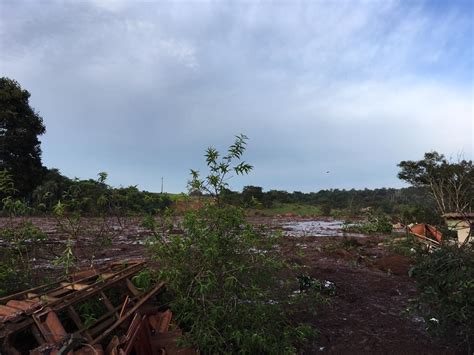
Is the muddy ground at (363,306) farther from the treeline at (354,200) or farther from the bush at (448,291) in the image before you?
the treeline at (354,200)

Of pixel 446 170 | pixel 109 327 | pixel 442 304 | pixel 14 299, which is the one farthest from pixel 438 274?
pixel 446 170

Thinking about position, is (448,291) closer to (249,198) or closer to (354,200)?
(249,198)

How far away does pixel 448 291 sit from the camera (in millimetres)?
4332

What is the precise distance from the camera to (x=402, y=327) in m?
5.48

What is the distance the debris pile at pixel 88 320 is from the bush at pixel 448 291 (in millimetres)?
2736

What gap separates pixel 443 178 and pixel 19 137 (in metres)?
24.1

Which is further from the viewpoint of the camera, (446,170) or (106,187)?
(446,170)

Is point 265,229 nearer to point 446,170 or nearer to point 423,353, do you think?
point 423,353

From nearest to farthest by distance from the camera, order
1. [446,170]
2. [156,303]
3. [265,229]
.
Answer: [265,229] → [156,303] → [446,170]

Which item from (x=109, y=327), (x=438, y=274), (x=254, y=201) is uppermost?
(x=254, y=201)

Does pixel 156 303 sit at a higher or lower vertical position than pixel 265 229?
lower

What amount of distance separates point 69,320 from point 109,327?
A: 0.45 m

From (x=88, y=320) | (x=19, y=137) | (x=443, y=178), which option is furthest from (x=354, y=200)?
(x=88, y=320)

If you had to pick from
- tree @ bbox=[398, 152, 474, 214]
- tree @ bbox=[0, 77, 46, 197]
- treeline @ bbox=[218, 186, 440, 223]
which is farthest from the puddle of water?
tree @ bbox=[0, 77, 46, 197]
